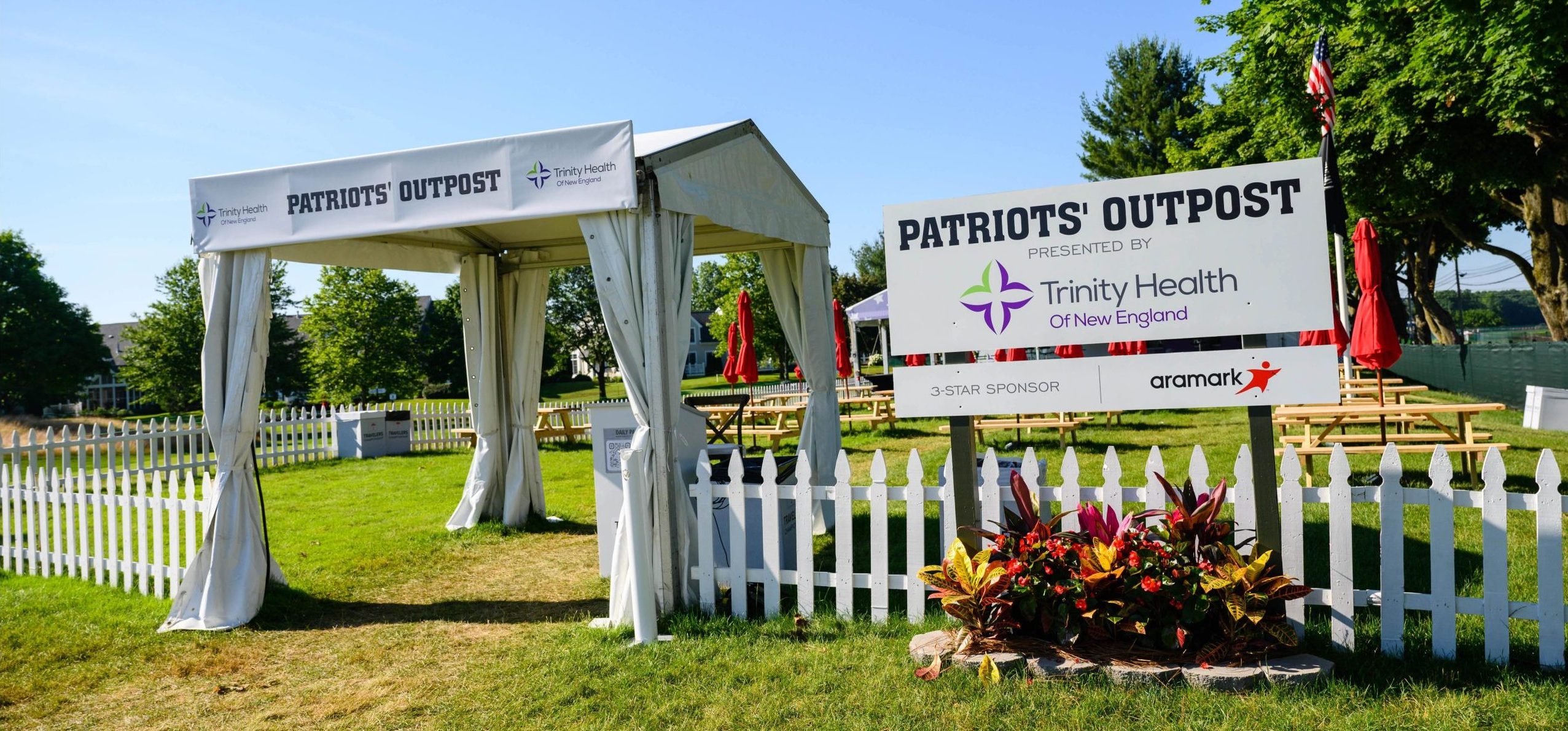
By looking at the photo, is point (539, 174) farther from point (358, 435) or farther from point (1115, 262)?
point (358, 435)

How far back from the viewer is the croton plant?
13.5ft

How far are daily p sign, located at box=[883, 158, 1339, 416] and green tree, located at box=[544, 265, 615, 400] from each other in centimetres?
3998

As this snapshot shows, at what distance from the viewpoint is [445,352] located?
55.2m

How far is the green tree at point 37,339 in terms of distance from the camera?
41.6m

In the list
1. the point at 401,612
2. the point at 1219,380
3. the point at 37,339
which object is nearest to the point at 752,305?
the point at 401,612

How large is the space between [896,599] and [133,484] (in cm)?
1271

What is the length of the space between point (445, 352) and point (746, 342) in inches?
1829

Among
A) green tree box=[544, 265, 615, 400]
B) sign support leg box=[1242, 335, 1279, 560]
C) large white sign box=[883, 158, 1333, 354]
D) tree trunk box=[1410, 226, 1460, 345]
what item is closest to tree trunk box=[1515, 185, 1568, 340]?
tree trunk box=[1410, 226, 1460, 345]

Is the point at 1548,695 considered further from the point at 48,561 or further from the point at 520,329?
the point at 48,561

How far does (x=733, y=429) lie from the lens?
17562 mm

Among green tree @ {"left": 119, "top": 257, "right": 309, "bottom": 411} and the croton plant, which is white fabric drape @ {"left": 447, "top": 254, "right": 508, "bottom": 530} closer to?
the croton plant

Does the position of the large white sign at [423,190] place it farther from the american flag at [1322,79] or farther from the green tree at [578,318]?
the green tree at [578,318]

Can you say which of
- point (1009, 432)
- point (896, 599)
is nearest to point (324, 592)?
point (896, 599)

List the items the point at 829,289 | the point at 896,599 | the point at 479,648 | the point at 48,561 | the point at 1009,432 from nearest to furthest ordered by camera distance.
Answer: the point at 479,648 → the point at 896,599 → the point at 48,561 → the point at 829,289 → the point at 1009,432
